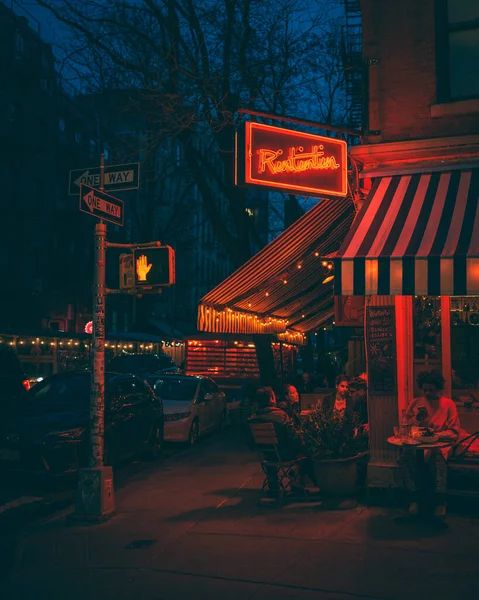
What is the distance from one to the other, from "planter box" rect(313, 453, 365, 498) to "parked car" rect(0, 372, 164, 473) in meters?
4.10

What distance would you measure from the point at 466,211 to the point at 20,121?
28300mm

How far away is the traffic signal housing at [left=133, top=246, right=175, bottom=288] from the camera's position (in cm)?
912

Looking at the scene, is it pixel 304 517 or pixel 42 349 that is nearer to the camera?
pixel 304 517

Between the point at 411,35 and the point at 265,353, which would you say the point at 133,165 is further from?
the point at 265,353

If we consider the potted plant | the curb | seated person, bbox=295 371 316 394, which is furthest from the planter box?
seated person, bbox=295 371 316 394

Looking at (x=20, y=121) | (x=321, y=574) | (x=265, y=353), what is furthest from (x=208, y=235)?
(x=321, y=574)

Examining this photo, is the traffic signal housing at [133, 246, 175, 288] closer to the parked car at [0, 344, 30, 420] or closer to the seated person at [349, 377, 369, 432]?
the seated person at [349, 377, 369, 432]

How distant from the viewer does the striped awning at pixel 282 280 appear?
11.1 meters

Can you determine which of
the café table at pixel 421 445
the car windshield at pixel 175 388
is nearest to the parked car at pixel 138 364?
the car windshield at pixel 175 388

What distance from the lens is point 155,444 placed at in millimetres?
14258

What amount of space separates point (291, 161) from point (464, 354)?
3.72 meters

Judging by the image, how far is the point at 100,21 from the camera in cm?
1745

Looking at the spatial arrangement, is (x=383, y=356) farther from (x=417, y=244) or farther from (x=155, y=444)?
(x=155, y=444)

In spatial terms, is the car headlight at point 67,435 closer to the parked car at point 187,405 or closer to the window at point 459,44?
the parked car at point 187,405
